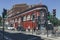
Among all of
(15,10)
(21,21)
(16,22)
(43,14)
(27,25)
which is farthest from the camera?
(15,10)

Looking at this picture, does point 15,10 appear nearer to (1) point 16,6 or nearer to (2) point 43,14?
(1) point 16,6

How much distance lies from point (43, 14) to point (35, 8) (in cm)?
544

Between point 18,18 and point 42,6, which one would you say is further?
point 18,18

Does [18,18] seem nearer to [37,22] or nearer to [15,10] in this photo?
[37,22]

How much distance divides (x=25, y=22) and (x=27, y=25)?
3.46 m

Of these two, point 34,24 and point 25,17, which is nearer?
point 34,24

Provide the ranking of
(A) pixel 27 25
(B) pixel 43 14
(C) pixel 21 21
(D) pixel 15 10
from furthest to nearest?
(D) pixel 15 10 < (C) pixel 21 21 < (A) pixel 27 25 < (B) pixel 43 14

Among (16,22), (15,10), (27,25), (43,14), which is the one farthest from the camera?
(15,10)

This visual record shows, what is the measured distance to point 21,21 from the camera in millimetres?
91062

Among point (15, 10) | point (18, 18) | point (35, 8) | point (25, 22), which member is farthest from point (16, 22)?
point (15, 10)

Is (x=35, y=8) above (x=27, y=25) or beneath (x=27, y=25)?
above

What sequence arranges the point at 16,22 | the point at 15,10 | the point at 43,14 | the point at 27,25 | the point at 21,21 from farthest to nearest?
the point at 15,10 < the point at 16,22 < the point at 21,21 < the point at 27,25 < the point at 43,14

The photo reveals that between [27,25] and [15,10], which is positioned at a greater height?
[15,10]

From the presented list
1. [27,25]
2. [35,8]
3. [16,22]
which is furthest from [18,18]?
[35,8]
